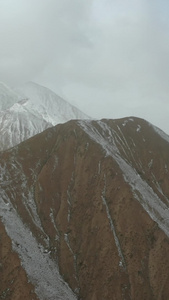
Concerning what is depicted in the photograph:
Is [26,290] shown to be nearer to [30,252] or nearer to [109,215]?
[30,252]

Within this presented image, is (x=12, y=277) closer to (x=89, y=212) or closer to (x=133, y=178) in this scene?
(x=89, y=212)

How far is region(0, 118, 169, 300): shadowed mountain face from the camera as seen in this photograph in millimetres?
81938

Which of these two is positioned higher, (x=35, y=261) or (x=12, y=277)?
(x=35, y=261)

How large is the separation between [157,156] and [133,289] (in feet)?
178

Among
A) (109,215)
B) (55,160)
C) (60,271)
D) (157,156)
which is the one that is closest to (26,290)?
(60,271)

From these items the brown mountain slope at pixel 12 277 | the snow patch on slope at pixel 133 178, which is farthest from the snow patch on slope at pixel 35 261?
the snow patch on slope at pixel 133 178

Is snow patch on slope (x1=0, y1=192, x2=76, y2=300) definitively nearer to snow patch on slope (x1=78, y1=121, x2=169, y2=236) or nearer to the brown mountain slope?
the brown mountain slope

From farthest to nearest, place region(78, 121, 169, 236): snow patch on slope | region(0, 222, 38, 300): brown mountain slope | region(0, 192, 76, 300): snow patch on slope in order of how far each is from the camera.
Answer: region(78, 121, 169, 236): snow patch on slope < region(0, 192, 76, 300): snow patch on slope < region(0, 222, 38, 300): brown mountain slope

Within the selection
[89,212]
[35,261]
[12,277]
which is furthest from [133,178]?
[12,277]

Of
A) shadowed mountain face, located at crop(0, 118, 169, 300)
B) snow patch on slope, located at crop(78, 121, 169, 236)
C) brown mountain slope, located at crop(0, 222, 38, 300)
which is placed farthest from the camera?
snow patch on slope, located at crop(78, 121, 169, 236)

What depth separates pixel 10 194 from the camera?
103 metres

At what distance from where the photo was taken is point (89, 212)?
98688 mm

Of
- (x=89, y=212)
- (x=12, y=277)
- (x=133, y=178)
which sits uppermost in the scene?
(x=133, y=178)

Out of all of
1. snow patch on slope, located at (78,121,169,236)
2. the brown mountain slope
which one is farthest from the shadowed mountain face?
snow patch on slope, located at (78,121,169,236)
